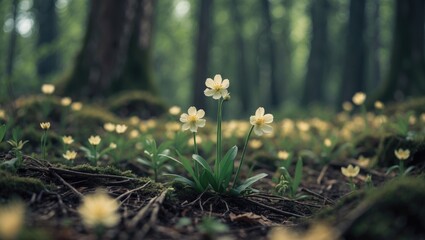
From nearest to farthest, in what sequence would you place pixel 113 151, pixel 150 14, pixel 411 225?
pixel 411 225, pixel 113 151, pixel 150 14

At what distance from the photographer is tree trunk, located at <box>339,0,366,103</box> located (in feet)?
37.8

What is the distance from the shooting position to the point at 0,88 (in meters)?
6.77

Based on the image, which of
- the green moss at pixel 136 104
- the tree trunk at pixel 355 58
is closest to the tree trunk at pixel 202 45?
the tree trunk at pixel 355 58

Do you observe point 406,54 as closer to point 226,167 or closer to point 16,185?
point 226,167

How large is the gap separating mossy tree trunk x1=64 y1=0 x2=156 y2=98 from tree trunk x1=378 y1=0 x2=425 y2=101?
4.85m

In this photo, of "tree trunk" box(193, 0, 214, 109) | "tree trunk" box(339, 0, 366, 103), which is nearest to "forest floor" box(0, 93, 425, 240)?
"tree trunk" box(193, 0, 214, 109)

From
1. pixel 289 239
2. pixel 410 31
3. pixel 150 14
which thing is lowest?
pixel 289 239

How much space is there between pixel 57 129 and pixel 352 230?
384 cm

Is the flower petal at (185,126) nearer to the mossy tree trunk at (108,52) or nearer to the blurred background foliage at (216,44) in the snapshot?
the blurred background foliage at (216,44)

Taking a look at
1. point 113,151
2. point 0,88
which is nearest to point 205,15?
point 0,88

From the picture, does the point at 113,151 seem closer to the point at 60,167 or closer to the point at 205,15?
the point at 60,167

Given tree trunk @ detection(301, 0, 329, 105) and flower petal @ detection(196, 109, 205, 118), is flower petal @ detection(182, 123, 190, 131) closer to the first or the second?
flower petal @ detection(196, 109, 205, 118)

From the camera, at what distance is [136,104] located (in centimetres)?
654

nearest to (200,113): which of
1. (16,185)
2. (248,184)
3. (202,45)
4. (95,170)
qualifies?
(248,184)
